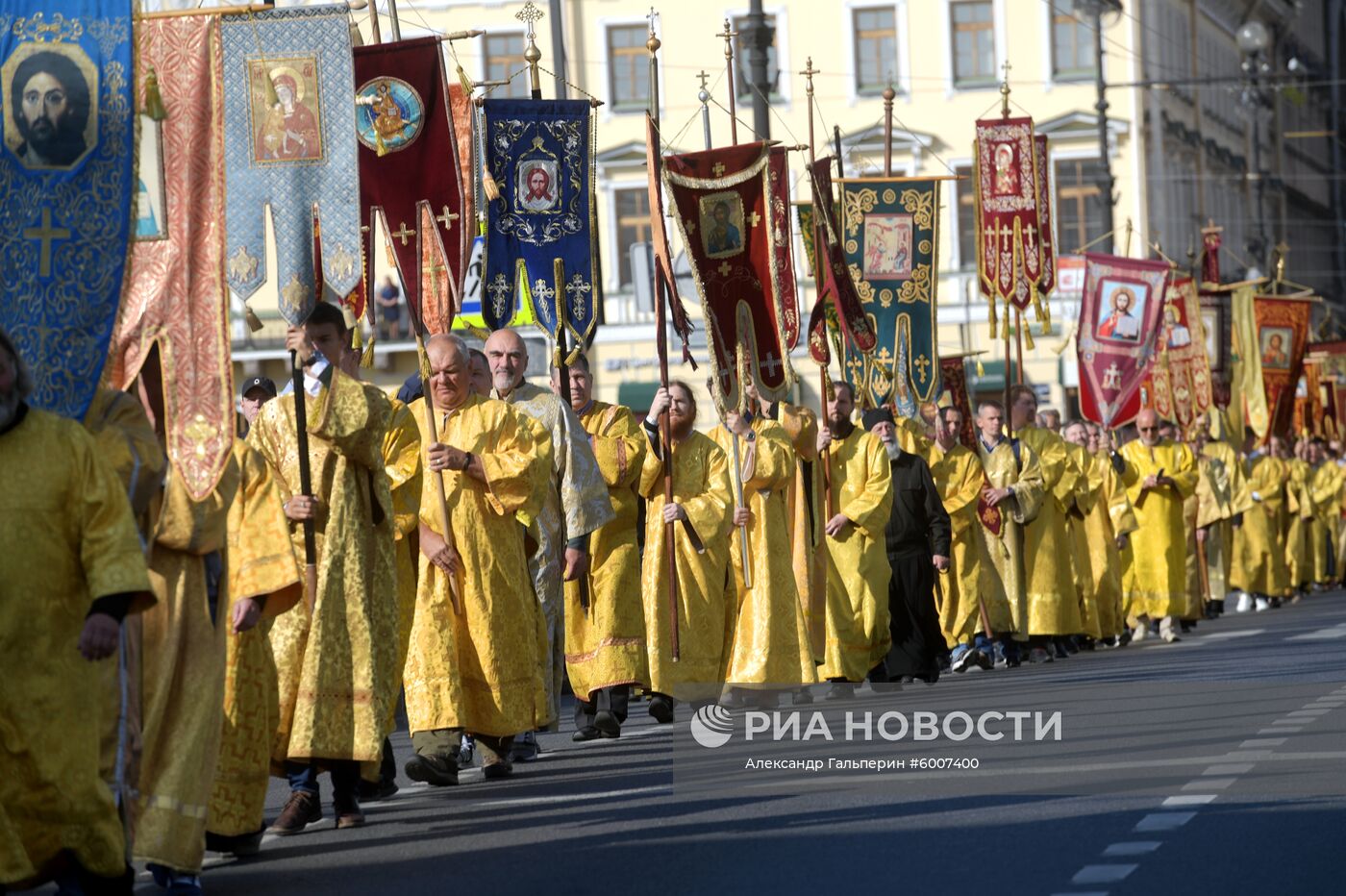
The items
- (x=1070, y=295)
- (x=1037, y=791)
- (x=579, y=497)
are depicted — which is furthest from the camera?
(x=1070, y=295)

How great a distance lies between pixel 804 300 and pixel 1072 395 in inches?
193

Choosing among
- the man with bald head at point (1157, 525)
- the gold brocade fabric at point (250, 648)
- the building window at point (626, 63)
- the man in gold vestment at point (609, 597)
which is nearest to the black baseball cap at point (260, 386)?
the man in gold vestment at point (609, 597)

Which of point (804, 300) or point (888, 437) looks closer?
point (888, 437)

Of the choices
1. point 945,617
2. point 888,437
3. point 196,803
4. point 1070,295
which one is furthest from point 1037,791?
point 1070,295

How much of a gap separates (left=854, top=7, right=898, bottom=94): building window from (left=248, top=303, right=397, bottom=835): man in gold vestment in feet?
129

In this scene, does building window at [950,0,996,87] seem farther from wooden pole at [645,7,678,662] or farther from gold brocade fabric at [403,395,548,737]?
gold brocade fabric at [403,395,548,737]

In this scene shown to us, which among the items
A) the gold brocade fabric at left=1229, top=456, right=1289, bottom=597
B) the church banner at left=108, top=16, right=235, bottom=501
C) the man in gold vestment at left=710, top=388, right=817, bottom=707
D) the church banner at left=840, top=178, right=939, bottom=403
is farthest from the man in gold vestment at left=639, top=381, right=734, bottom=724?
the gold brocade fabric at left=1229, top=456, right=1289, bottom=597

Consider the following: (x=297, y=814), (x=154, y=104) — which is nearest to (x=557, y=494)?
(x=297, y=814)

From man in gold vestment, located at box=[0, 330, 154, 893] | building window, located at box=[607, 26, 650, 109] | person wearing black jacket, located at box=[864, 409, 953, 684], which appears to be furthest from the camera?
building window, located at box=[607, 26, 650, 109]

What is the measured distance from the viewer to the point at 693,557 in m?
15.1

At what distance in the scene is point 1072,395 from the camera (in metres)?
47.4

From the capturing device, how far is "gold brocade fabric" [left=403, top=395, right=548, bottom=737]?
37.6 ft

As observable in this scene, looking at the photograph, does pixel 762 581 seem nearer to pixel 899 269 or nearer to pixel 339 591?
pixel 899 269

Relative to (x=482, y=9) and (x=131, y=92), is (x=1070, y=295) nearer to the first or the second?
(x=482, y=9)
